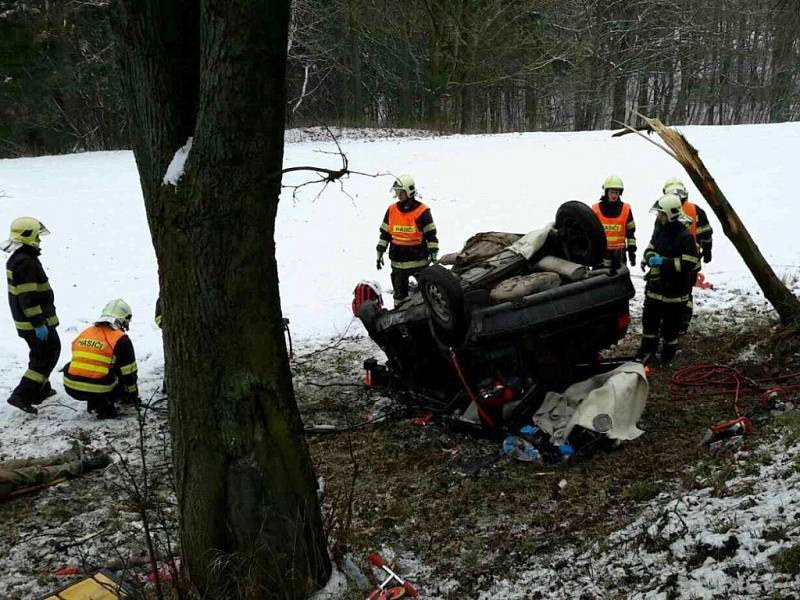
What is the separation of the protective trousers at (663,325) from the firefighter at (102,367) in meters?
4.99

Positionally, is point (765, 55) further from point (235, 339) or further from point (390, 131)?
point (235, 339)

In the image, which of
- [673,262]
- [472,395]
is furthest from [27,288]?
[673,262]

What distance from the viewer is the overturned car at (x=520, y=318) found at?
16.5ft

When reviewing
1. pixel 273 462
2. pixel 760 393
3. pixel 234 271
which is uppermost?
pixel 234 271

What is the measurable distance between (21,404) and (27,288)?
1094 mm

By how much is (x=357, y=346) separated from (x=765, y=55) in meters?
30.3

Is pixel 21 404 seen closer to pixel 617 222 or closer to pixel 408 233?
pixel 408 233

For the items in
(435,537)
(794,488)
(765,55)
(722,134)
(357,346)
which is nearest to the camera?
(794,488)

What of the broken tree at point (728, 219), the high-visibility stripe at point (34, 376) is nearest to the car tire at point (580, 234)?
the broken tree at point (728, 219)

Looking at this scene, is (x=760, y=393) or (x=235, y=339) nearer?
(x=235, y=339)

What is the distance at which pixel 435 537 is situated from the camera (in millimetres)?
4168

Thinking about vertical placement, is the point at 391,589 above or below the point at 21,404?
above

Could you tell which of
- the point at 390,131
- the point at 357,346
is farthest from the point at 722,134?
the point at 357,346

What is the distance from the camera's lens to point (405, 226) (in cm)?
860
